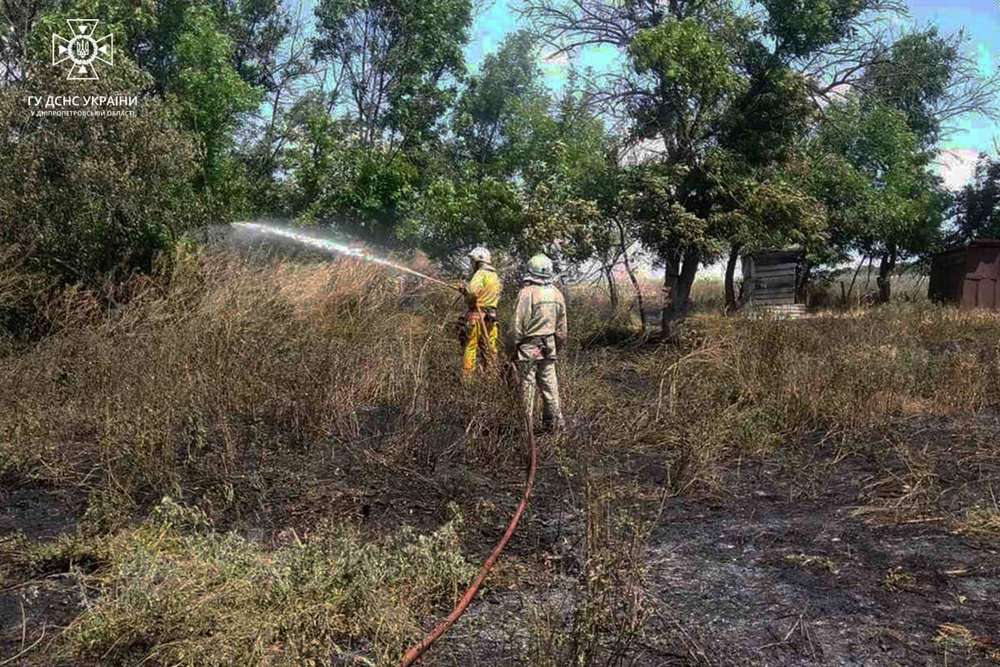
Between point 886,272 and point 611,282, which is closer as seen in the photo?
point 611,282

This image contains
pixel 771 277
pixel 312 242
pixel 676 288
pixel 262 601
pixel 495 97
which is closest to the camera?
pixel 262 601

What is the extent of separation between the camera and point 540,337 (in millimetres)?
7000

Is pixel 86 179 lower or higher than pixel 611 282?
higher

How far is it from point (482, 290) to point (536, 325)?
1.66m

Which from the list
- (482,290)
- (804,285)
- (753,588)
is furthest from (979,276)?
(753,588)

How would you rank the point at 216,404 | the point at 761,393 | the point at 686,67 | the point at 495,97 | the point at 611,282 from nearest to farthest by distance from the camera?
the point at 216,404, the point at 761,393, the point at 686,67, the point at 611,282, the point at 495,97

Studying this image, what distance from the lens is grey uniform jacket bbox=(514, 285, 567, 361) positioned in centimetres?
700

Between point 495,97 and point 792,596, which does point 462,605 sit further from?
point 495,97


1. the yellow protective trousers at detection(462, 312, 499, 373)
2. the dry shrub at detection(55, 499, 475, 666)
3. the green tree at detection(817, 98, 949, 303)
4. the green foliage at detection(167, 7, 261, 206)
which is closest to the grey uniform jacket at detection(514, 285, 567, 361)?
the yellow protective trousers at detection(462, 312, 499, 373)

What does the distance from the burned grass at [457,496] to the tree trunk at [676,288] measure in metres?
3.89

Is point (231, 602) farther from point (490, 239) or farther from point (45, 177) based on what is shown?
point (490, 239)

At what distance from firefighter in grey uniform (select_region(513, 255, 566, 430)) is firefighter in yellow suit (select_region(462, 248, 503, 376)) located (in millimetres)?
1138

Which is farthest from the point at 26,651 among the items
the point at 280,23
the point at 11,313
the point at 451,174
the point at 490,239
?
the point at 280,23

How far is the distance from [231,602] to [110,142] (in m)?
8.14
